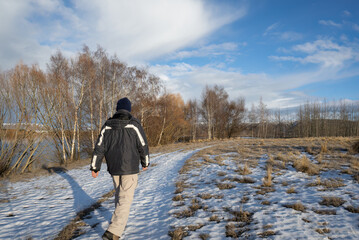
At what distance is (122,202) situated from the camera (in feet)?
10.5

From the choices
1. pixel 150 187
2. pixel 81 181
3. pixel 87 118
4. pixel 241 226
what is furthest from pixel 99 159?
pixel 87 118

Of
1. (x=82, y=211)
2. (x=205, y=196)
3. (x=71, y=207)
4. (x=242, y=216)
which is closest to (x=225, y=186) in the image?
(x=205, y=196)

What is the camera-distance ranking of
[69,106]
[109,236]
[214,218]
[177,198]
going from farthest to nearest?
[69,106], [177,198], [214,218], [109,236]

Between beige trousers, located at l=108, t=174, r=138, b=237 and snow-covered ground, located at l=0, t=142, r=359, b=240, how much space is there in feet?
1.26

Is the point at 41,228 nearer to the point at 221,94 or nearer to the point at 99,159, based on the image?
the point at 99,159

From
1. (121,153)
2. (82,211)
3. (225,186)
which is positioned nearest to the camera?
(121,153)

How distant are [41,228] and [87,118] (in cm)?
1479

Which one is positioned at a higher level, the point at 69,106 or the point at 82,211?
the point at 69,106

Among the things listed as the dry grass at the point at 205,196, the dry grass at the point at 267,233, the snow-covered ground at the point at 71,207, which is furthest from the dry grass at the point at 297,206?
the snow-covered ground at the point at 71,207

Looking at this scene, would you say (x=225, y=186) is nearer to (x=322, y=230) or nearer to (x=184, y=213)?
(x=184, y=213)

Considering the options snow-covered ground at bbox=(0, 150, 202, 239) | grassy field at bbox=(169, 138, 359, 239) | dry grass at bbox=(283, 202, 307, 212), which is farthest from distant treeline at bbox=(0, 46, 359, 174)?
dry grass at bbox=(283, 202, 307, 212)

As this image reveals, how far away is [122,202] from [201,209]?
6.08ft

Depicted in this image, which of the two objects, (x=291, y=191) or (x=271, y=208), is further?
(x=291, y=191)

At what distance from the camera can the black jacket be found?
3.26 meters
